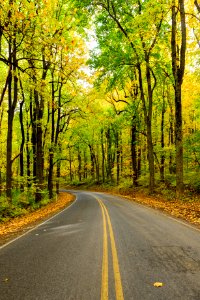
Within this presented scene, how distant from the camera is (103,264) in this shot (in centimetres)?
662

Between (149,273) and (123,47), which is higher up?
(123,47)

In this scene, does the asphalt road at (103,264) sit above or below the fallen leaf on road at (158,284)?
below

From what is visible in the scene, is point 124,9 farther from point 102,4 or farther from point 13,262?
point 13,262

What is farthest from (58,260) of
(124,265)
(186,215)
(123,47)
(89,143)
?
(89,143)

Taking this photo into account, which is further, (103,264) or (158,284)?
(103,264)

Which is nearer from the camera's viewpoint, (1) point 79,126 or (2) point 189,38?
(2) point 189,38

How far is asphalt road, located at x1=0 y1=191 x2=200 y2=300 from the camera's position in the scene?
5.04 m

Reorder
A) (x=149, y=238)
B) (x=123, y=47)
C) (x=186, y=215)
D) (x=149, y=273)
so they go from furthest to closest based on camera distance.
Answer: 1. (x=123, y=47)
2. (x=186, y=215)
3. (x=149, y=238)
4. (x=149, y=273)

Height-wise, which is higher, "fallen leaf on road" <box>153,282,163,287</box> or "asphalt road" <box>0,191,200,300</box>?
"fallen leaf on road" <box>153,282,163,287</box>

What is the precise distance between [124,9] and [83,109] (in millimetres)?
10652

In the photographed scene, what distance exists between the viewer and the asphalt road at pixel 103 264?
5.04 m

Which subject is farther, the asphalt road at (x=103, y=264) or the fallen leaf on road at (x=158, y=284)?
the fallen leaf on road at (x=158, y=284)

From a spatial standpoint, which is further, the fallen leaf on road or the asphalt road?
the fallen leaf on road

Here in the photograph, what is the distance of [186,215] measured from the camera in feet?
47.4
